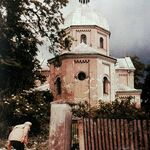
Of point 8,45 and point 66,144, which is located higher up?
point 8,45

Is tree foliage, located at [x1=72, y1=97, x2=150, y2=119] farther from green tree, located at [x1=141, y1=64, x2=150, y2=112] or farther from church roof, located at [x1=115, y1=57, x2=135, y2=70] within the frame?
green tree, located at [x1=141, y1=64, x2=150, y2=112]

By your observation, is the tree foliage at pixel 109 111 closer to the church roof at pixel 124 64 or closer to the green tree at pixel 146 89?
the church roof at pixel 124 64

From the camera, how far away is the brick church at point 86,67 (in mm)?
31875

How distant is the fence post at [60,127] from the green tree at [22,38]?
1109 centimetres

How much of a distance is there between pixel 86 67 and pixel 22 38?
10.7 metres

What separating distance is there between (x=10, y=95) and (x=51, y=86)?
40.3ft

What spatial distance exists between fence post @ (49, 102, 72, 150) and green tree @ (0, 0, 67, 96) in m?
11.1

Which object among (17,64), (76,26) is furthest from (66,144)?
(76,26)

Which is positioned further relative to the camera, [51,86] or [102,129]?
[51,86]

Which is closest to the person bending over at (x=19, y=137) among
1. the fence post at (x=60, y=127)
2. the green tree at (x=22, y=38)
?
the fence post at (x=60, y=127)

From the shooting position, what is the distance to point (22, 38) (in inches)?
892

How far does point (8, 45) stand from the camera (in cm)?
2133

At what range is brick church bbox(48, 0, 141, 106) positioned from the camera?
105 feet

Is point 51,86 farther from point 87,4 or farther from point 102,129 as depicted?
point 102,129
